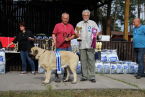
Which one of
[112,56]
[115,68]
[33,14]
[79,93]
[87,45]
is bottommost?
[79,93]

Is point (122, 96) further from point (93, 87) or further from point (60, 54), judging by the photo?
point (60, 54)

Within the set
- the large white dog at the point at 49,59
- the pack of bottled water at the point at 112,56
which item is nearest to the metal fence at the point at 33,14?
the pack of bottled water at the point at 112,56

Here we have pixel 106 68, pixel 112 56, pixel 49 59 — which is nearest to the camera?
pixel 49 59

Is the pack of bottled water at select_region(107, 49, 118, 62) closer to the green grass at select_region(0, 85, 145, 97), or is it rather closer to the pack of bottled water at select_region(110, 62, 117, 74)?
the pack of bottled water at select_region(110, 62, 117, 74)

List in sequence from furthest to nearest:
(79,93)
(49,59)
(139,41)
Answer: (139,41) < (49,59) < (79,93)

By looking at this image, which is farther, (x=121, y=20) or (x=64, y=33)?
(x=121, y=20)

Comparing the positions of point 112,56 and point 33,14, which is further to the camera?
point 33,14

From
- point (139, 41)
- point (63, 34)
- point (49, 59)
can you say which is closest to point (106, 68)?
point (139, 41)

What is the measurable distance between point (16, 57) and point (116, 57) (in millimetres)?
3861

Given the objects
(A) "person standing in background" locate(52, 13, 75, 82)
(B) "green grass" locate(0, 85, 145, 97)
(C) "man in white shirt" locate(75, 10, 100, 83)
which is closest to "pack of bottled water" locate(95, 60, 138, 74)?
(C) "man in white shirt" locate(75, 10, 100, 83)

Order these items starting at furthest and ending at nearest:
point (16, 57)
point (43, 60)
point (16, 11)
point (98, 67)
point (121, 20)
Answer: point (121, 20), point (16, 11), point (16, 57), point (98, 67), point (43, 60)

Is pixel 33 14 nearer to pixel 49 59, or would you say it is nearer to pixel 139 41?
pixel 139 41

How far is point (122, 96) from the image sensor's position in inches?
159

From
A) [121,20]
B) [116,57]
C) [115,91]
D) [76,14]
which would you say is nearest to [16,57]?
[116,57]
